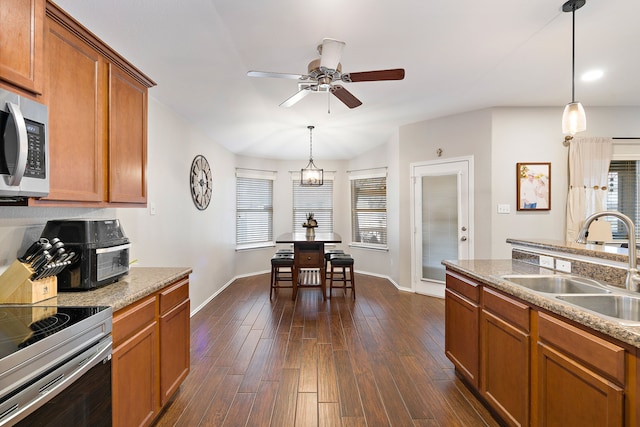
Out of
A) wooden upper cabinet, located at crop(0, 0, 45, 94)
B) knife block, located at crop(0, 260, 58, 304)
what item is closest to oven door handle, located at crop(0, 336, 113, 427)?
knife block, located at crop(0, 260, 58, 304)

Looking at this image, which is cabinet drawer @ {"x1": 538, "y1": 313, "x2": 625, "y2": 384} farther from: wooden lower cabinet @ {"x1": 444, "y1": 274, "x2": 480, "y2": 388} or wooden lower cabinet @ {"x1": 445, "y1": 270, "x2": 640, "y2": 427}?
wooden lower cabinet @ {"x1": 444, "y1": 274, "x2": 480, "y2": 388}

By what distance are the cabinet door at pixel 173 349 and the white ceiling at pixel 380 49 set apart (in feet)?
6.17

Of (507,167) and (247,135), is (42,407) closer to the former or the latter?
(247,135)

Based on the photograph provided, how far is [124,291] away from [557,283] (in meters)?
2.59

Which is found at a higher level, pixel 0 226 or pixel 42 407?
pixel 0 226

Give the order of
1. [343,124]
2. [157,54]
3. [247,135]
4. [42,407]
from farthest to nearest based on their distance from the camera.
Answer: [247,135], [343,124], [157,54], [42,407]

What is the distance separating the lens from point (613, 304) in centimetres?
147

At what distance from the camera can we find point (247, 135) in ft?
15.2

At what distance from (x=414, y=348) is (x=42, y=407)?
2.67 meters

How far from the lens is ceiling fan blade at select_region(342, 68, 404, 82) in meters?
2.12

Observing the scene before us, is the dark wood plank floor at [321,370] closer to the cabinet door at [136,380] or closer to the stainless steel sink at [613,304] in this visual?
the cabinet door at [136,380]

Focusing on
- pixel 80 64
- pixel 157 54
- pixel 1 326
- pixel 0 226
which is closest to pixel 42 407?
pixel 1 326

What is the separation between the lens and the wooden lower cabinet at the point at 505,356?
1488 millimetres

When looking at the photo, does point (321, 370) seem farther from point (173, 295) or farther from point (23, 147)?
point (23, 147)
